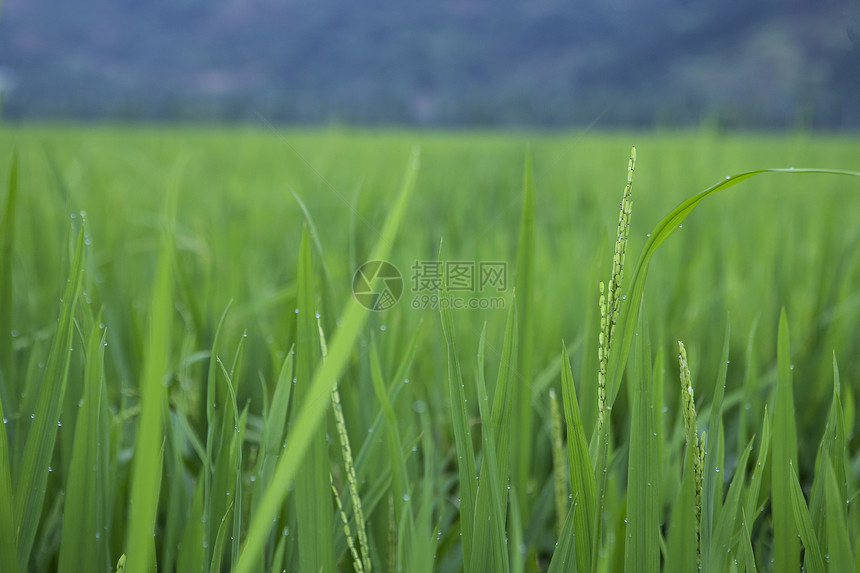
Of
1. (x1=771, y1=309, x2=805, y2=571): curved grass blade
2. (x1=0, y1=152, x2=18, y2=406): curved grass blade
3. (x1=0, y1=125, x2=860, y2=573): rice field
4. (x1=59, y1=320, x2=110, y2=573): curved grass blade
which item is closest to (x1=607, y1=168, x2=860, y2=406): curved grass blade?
(x1=0, y1=125, x2=860, y2=573): rice field

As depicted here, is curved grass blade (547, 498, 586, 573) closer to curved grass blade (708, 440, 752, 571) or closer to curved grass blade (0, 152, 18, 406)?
curved grass blade (708, 440, 752, 571)

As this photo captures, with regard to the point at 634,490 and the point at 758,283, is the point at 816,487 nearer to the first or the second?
the point at 634,490

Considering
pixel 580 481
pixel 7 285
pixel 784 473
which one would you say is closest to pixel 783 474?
pixel 784 473

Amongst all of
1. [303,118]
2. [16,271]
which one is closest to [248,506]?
[16,271]

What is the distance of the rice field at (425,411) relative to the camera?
0.28 meters

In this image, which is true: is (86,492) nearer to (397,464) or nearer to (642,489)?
(397,464)

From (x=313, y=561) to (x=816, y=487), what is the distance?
303mm

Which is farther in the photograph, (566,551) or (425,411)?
(425,411)

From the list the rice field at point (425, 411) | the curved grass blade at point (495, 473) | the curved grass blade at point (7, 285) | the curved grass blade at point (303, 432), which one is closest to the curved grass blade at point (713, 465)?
the rice field at point (425, 411)

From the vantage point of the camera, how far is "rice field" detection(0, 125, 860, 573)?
0.28m

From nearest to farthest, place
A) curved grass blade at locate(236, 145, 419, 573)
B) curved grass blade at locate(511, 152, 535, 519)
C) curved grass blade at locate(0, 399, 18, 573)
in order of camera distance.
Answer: curved grass blade at locate(236, 145, 419, 573), curved grass blade at locate(0, 399, 18, 573), curved grass blade at locate(511, 152, 535, 519)

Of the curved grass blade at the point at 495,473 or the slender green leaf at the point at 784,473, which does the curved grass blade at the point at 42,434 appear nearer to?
the curved grass blade at the point at 495,473

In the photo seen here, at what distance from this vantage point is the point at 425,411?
417 mm

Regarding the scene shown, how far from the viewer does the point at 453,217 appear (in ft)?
3.96
